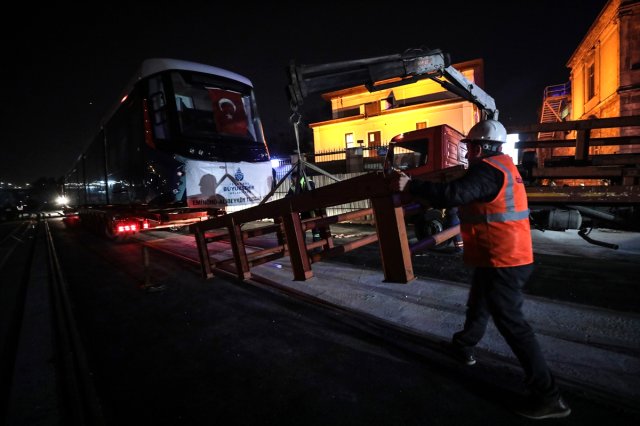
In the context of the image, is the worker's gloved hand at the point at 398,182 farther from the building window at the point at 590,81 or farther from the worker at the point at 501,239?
the building window at the point at 590,81

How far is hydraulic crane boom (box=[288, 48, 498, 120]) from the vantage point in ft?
16.7

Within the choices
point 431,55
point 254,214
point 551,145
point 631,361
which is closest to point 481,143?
point 631,361

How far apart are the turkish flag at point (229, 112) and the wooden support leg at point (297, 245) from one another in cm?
463

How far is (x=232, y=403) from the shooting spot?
2211mm

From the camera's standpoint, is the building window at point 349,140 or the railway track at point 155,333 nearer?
the railway track at point 155,333

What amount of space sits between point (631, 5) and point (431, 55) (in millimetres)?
13594

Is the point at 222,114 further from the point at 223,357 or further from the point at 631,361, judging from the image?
the point at 631,361

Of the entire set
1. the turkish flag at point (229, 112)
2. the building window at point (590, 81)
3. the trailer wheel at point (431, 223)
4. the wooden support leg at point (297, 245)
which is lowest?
the trailer wheel at point (431, 223)

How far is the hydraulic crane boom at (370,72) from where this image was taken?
16.7 feet

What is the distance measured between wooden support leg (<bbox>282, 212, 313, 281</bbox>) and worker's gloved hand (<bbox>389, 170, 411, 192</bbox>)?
1.18m

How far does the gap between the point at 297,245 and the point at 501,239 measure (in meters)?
1.71

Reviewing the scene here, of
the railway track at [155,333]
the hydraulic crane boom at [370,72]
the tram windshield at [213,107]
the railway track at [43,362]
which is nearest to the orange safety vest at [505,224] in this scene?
the railway track at [155,333]

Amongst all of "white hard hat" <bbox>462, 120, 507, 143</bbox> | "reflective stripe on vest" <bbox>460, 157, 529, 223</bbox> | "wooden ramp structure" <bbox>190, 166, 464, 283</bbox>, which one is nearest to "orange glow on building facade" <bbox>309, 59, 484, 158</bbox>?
"wooden ramp structure" <bbox>190, 166, 464, 283</bbox>

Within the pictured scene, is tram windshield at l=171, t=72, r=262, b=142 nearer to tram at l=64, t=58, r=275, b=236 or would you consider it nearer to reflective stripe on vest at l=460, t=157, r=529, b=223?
tram at l=64, t=58, r=275, b=236
